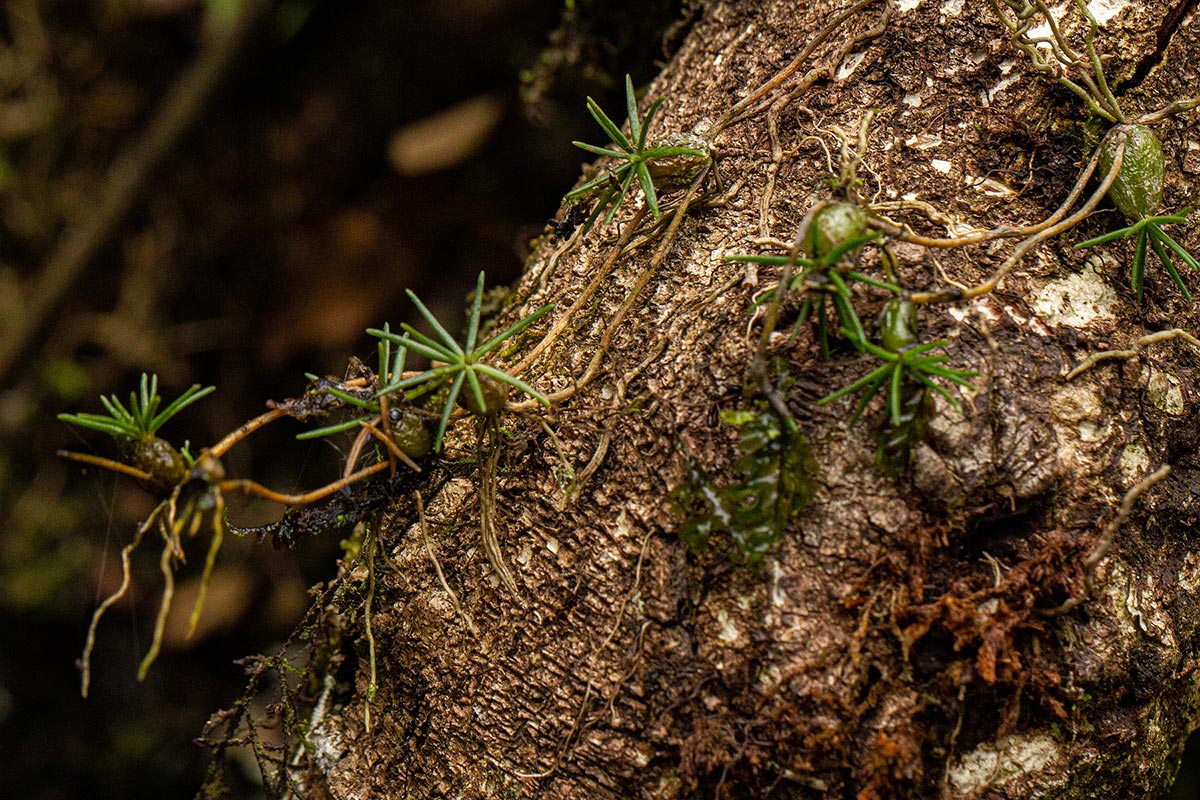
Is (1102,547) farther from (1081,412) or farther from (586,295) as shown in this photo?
(586,295)

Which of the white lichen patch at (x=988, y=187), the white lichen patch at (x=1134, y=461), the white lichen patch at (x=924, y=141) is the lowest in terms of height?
the white lichen patch at (x=1134, y=461)

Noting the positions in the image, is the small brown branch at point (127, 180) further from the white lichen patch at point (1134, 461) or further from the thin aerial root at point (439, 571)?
the white lichen patch at point (1134, 461)

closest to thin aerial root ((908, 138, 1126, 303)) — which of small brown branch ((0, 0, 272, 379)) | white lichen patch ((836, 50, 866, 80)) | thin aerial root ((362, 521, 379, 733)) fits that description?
white lichen patch ((836, 50, 866, 80))

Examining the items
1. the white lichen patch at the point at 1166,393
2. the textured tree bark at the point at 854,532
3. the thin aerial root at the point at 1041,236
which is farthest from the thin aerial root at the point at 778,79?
the white lichen patch at the point at 1166,393

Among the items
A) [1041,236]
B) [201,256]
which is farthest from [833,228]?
[201,256]

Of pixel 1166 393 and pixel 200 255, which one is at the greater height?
pixel 200 255

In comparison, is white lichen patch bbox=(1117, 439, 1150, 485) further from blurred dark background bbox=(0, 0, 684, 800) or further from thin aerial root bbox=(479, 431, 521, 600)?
blurred dark background bbox=(0, 0, 684, 800)
